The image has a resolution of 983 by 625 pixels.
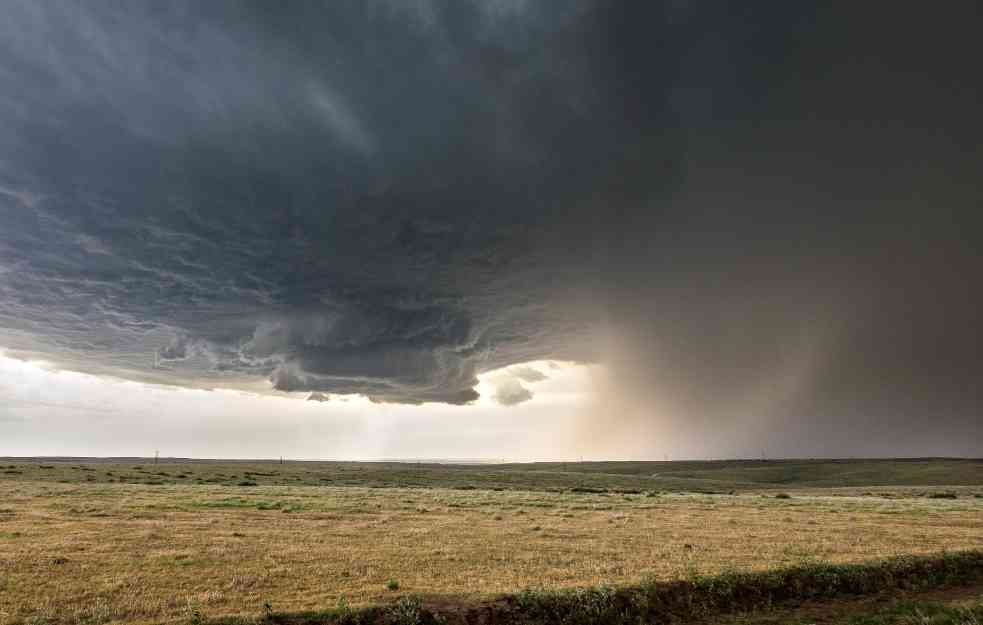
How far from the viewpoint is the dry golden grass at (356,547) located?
21.0 meters

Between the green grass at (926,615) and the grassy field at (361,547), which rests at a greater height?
the grassy field at (361,547)

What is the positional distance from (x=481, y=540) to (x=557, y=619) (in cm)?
1688

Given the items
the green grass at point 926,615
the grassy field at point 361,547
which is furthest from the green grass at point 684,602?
the grassy field at point 361,547

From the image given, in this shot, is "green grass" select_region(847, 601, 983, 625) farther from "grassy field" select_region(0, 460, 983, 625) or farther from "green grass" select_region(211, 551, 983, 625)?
"grassy field" select_region(0, 460, 983, 625)

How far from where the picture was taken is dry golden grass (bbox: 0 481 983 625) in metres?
21.0

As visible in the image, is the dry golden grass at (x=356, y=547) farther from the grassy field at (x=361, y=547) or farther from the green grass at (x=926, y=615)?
the green grass at (x=926, y=615)

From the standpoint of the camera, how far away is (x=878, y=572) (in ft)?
81.1

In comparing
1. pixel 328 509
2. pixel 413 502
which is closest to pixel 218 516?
pixel 328 509

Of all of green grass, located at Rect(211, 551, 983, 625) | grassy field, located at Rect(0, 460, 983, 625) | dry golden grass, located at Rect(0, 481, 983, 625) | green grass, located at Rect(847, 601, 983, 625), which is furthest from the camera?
dry golden grass, located at Rect(0, 481, 983, 625)

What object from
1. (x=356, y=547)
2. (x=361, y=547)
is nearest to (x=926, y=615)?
(x=361, y=547)

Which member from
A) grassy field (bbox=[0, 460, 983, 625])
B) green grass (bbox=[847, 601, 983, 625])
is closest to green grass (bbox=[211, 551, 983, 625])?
green grass (bbox=[847, 601, 983, 625])

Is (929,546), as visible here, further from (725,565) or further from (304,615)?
(304,615)

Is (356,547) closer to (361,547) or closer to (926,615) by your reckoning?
(361,547)

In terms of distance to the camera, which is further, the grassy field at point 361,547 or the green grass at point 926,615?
the grassy field at point 361,547
